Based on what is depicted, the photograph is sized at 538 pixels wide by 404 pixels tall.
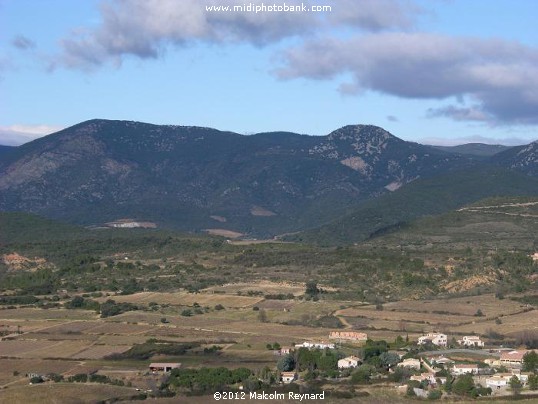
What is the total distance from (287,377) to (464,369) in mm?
13283

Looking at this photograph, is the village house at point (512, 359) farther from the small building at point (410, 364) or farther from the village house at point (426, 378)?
the village house at point (426, 378)

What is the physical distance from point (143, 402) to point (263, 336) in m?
30.7

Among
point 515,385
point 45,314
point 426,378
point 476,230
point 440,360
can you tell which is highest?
point 476,230

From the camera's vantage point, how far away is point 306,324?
11012 cm

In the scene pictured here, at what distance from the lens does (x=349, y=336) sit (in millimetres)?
97688

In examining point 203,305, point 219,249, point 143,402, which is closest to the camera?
point 143,402

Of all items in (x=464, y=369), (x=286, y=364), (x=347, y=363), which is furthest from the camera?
(x=347, y=363)

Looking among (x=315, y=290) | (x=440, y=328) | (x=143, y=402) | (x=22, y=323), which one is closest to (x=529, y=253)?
(x=315, y=290)

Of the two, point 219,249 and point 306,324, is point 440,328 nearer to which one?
point 306,324

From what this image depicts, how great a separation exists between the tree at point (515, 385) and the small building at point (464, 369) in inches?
188

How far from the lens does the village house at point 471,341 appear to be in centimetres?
9469

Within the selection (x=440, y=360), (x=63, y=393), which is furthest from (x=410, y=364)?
(x=63, y=393)

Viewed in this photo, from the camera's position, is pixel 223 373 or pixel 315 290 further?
pixel 315 290

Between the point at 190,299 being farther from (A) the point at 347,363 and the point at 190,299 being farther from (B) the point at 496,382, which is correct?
(B) the point at 496,382
